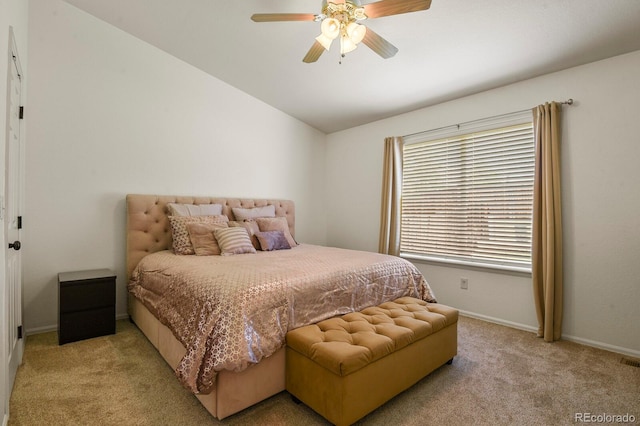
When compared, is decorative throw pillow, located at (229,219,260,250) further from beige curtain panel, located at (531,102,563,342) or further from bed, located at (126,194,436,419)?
beige curtain panel, located at (531,102,563,342)

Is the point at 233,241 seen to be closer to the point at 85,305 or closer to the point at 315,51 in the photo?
the point at 85,305

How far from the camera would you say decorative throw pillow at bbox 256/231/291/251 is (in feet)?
10.8

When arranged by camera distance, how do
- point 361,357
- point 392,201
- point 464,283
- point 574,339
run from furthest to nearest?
point 392,201, point 464,283, point 574,339, point 361,357

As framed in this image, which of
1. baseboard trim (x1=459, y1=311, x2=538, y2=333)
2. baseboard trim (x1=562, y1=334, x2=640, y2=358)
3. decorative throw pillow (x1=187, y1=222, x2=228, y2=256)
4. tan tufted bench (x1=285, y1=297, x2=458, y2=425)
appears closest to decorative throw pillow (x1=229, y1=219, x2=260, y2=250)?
decorative throw pillow (x1=187, y1=222, x2=228, y2=256)

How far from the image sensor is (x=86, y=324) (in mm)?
2609

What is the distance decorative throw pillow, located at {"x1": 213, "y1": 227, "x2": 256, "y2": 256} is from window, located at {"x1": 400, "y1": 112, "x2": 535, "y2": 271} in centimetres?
207

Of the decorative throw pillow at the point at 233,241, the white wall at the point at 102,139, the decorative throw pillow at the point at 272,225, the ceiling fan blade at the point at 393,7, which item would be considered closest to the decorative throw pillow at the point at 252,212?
the decorative throw pillow at the point at 272,225

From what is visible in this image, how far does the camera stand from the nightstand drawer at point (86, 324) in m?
2.52

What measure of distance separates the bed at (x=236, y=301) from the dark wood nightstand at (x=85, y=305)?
231mm

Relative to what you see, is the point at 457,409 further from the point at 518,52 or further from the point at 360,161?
the point at 360,161

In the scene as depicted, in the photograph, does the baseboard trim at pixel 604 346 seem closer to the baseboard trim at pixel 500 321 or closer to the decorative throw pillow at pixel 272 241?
→ the baseboard trim at pixel 500 321

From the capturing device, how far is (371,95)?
12.1 feet

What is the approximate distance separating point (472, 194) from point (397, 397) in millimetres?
2374

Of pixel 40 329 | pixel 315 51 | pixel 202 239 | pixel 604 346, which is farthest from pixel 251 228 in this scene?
pixel 604 346
